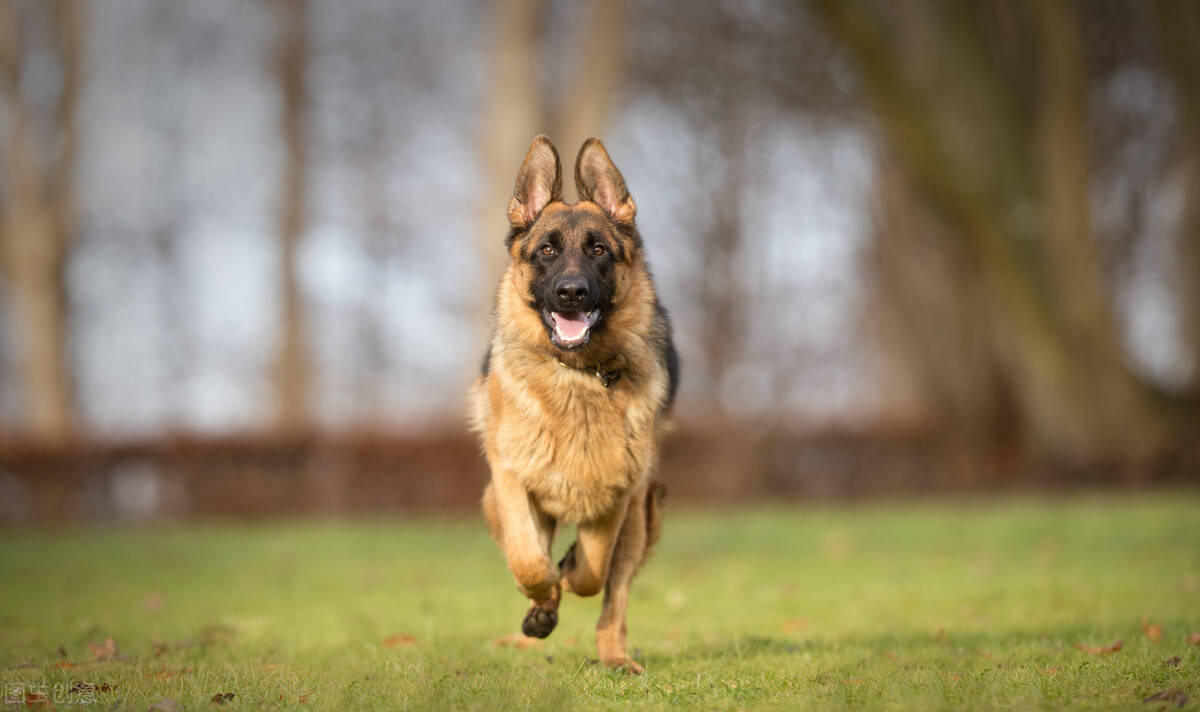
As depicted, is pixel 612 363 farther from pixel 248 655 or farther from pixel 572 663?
pixel 248 655

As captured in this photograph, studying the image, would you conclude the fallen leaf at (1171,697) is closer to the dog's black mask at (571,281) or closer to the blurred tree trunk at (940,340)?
the dog's black mask at (571,281)

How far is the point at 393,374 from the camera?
3512 centimetres

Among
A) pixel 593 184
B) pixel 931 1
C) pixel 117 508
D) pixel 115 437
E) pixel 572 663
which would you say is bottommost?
pixel 117 508

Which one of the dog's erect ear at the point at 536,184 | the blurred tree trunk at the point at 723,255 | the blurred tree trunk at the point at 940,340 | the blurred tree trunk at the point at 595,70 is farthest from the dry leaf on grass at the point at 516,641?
the blurred tree trunk at the point at 723,255

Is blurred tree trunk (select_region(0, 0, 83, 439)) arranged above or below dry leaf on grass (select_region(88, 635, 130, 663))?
above

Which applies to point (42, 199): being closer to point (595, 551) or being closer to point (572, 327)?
point (572, 327)

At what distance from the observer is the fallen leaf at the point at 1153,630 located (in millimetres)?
6615

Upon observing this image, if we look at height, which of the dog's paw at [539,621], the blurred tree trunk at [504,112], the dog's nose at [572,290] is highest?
the blurred tree trunk at [504,112]

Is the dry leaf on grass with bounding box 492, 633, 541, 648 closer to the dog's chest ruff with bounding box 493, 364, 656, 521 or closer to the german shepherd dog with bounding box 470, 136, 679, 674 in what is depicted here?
the german shepherd dog with bounding box 470, 136, 679, 674

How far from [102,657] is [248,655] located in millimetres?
751

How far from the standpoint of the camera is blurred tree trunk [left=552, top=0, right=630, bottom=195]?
2016 centimetres

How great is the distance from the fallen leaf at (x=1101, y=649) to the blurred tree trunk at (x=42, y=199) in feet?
64.3

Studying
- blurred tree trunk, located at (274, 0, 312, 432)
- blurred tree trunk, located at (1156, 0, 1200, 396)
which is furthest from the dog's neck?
blurred tree trunk, located at (274, 0, 312, 432)

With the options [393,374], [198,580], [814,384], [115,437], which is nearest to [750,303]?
[814,384]
